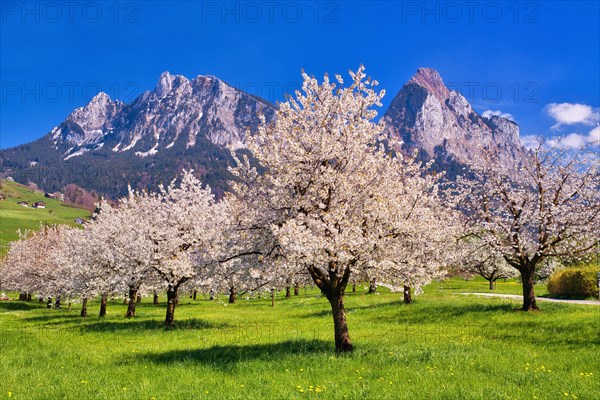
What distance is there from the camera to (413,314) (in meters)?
32.2

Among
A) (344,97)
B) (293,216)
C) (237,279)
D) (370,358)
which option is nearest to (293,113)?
(344,97)

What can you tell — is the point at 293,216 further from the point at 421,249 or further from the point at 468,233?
the point at 468,233

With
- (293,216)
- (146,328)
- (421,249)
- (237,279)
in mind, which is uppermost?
(293,216)

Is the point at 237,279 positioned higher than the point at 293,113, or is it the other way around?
the point at 293,113

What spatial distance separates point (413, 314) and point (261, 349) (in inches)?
639

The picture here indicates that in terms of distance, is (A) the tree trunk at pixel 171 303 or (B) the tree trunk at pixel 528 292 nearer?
(B) the tree trunk at pixel 528 292

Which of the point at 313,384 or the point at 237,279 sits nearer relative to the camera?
the point at 313,384

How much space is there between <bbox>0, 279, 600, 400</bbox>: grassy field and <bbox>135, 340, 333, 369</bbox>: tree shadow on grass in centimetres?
6

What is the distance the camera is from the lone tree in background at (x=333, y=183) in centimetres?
1691

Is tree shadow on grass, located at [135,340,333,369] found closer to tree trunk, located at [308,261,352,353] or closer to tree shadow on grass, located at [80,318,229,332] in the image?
tree trunk, located at [308,261,352,353]

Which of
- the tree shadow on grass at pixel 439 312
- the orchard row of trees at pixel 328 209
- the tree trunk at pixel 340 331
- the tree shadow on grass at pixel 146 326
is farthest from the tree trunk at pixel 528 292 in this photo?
the tree shadow on grass at pixel 146 326

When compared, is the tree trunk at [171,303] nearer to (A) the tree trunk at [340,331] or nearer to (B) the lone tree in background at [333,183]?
(B) the lone tree in background at [333,183]

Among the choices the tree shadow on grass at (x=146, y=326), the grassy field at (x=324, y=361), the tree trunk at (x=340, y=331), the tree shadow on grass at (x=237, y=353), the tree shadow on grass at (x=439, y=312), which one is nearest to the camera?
the grassy field at (x=324, y=361)

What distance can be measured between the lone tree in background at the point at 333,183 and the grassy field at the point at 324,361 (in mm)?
3567
